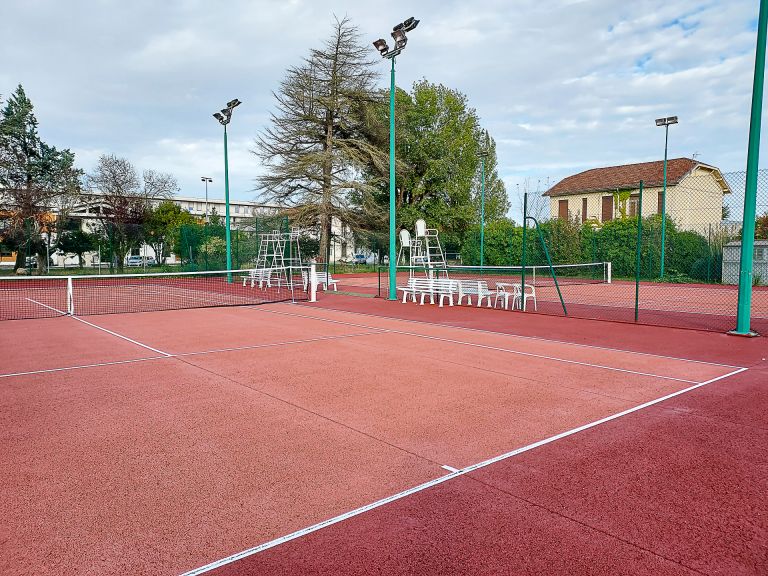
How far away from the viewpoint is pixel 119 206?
3525 cm

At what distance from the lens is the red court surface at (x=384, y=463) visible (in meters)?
2.77

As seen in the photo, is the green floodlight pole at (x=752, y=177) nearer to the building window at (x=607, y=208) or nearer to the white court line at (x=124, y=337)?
the white court line at (x=124, y=337)

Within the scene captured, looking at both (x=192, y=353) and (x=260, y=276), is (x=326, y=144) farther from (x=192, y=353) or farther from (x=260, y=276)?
(x=192, y=353)

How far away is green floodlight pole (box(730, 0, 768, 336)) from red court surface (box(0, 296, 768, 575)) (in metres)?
2.25

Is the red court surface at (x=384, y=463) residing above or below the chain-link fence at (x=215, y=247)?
below

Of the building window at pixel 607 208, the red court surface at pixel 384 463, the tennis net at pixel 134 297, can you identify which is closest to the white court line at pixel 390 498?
the red court surface at pixel 384 463

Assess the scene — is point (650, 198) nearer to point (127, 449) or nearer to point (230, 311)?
point (230, 311)

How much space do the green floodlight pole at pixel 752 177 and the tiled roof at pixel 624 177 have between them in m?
28.5

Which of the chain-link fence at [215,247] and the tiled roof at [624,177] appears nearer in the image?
the chain-link fence at [215,247]

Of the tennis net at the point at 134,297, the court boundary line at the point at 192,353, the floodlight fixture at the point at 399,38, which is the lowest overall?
the tennis net at the point at 134,297

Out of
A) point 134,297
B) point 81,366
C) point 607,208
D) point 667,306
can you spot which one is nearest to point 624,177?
point 607,208

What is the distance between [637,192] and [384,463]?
43.3 metres

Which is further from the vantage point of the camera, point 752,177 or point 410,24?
point 410,24

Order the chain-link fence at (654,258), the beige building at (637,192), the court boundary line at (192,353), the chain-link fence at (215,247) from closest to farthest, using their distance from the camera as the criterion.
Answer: the court boundary line at (192,353)
the chain-link fence at (654,258)
the chain-link fence at (215,247)
the beige building at (637,192)
